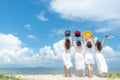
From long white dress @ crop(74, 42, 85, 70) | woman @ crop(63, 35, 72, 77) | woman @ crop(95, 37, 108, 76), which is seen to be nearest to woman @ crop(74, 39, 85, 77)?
long white dress @ crop(74, 42, 85, 70)

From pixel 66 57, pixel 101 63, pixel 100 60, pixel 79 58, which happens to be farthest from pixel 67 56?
pixel 101 63

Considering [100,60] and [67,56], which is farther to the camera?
[100,60]

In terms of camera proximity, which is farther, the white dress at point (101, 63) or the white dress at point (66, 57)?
the white dress at point (101, 63)

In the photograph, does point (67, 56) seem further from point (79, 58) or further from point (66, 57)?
point (79, 58)

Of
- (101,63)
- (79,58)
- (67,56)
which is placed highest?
(67,56)

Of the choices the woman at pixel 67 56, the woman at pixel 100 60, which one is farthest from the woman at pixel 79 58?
the woman at pixel 100 60

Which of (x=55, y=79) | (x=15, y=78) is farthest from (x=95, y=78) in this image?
(x=15, y=78)

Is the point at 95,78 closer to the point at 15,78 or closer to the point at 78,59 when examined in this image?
the point at 78,59

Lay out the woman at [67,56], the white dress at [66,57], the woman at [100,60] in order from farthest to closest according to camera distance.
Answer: the woman at [100,60]
the white dress at [66,57]
the woman at [67,56]

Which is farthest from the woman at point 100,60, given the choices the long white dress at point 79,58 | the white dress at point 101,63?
the long white dress at point 79,58

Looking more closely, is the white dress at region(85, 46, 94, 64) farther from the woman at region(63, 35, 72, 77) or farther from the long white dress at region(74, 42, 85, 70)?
the woman at region(63, 35, 72, 77)

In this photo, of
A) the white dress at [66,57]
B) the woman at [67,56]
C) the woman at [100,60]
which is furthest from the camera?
the woman at [100,60]

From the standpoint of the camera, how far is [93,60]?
814 inches

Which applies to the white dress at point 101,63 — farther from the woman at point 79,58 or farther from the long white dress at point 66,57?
the long white dress at point 66,57
